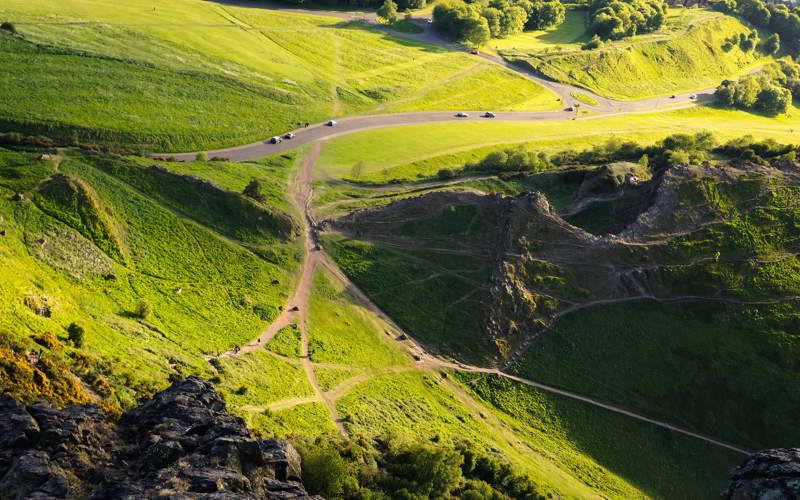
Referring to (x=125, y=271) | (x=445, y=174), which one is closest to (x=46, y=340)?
(x=125, y=271)

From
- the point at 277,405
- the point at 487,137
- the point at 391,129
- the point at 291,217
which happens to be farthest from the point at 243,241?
the point at 487,137

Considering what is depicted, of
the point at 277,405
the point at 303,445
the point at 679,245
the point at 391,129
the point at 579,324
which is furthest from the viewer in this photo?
the point at 391,129

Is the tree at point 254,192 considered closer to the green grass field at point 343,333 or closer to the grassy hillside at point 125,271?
the grassy hillside at point 125,271

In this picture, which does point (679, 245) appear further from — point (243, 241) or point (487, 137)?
point (487, 137)

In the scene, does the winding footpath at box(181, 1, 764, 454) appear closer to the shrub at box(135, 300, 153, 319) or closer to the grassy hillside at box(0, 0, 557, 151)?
the grassy hillside at box(0, 0, 557, 151)

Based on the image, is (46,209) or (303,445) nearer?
(303,445)

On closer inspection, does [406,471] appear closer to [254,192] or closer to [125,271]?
[125,271]

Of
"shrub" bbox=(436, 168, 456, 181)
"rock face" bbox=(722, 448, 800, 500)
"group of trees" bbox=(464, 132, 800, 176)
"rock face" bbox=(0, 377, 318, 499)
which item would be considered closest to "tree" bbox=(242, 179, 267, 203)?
"shrub" bbox=(436, 168, 456, 181)
